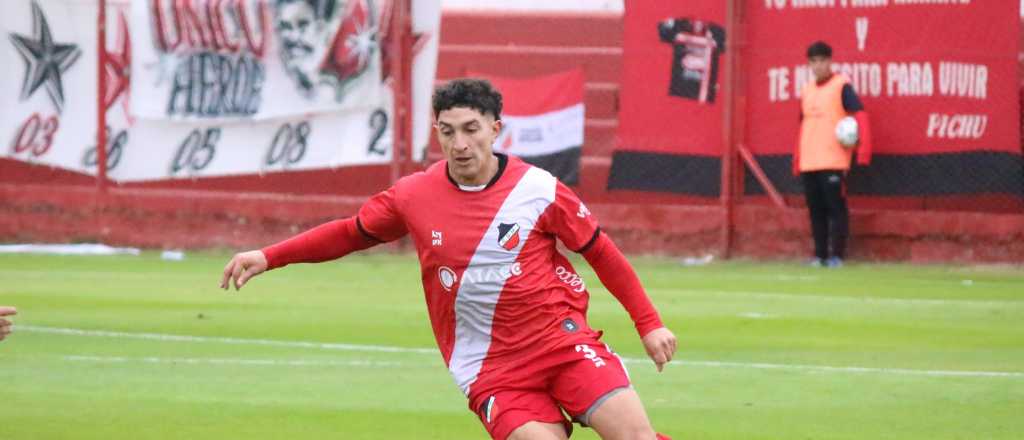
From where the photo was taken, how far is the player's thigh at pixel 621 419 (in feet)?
20.9

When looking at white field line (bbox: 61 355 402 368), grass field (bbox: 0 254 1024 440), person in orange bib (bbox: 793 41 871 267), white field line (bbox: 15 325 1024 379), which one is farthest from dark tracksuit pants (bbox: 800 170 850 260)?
white field line (bbox: 61 355 402 368)

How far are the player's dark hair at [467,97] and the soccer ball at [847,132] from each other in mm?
11902

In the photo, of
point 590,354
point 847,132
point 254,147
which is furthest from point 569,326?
point 254,147

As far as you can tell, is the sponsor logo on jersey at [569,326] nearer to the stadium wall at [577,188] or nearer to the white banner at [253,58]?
the stadium wall at [577,188]

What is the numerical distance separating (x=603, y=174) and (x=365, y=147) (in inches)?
105

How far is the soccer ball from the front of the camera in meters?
18.2

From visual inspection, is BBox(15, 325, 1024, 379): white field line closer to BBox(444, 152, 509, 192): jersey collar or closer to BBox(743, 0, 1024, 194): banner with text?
BBox(444, 152, 509, 192): jersey collar

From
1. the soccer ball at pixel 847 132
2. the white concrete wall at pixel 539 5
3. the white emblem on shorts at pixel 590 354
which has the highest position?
the white emblem on shorts at pixel 590 354

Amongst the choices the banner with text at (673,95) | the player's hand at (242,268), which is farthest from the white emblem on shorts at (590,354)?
the banner with text at (673,95)

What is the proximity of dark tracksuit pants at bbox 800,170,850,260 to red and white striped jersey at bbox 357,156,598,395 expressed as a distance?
11.9 metres

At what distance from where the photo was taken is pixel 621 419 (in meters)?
6.41

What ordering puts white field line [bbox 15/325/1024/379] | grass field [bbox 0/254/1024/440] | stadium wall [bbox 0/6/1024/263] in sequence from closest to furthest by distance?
grass field [bbox 0/254/1024/440], white field line [bbox 15/325/1024/379], stadium wall [bbox 0/6/1024/263]

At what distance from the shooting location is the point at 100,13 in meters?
22.6

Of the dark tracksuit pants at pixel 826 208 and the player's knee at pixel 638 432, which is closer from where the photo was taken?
the player's knee at pixel 638 432
